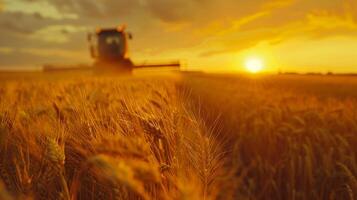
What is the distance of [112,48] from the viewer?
18.3m

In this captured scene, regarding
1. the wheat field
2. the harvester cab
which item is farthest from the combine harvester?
the wheat field

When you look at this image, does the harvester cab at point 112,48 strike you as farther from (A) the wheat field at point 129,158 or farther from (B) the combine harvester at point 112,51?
(A) the wheat field at point 129,158

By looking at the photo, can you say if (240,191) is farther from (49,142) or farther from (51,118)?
(49,142)

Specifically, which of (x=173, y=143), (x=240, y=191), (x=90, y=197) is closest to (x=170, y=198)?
(x=173, y=143)

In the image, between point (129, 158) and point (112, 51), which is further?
point (112, 51)

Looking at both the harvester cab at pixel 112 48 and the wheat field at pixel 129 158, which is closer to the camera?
the wheat field at pixel 129 158

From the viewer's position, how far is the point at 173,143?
53.5 inches

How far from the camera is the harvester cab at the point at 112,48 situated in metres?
18.1

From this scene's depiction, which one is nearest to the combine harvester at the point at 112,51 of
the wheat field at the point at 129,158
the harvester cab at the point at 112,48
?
the harvester cab at the point at 112,48

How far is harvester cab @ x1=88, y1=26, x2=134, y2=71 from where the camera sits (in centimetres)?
1814

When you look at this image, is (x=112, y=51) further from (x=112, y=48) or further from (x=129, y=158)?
(x=129, y=158)

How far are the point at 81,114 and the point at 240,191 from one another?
5.32 feet

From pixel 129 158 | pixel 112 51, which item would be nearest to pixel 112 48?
pixel 112 51

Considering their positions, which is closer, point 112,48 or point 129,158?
point 129,158
